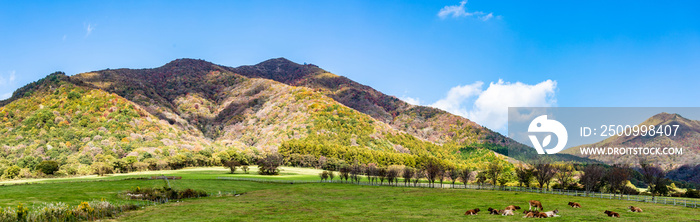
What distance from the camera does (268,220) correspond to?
39.1 meters

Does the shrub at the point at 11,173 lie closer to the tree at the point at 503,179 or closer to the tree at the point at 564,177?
the tree at the point at 503,179

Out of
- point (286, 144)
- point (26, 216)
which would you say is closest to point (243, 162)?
point (286, 144)

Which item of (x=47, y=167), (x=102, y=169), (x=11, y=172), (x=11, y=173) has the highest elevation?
(x=102, y=169)

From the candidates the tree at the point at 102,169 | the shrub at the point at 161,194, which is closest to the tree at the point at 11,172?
the tree at the point at 102,169

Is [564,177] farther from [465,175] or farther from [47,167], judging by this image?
[47,167]

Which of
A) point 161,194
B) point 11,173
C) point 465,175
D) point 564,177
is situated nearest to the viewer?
point 161,194

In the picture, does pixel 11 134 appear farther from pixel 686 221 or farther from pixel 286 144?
pixel 686 221

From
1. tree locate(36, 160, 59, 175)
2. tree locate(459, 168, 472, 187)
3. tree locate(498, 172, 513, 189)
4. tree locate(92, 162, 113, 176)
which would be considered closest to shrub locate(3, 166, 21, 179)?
tree locate(36, 160, 59, 175)

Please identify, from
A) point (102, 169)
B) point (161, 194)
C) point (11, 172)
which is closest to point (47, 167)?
point (11, 172)

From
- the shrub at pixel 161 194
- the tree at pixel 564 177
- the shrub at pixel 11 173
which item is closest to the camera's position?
the shrub at pixel 161 194

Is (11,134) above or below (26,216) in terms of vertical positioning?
above

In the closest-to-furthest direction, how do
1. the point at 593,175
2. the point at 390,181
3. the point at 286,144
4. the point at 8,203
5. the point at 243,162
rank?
1. the point at 8,203
2. the point at 593,175
3. the point at 390,181
4. the point at 243,162
5. the point at 286,144

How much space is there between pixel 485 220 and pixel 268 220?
67.5ft

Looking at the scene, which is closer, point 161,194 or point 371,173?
point 161,194
